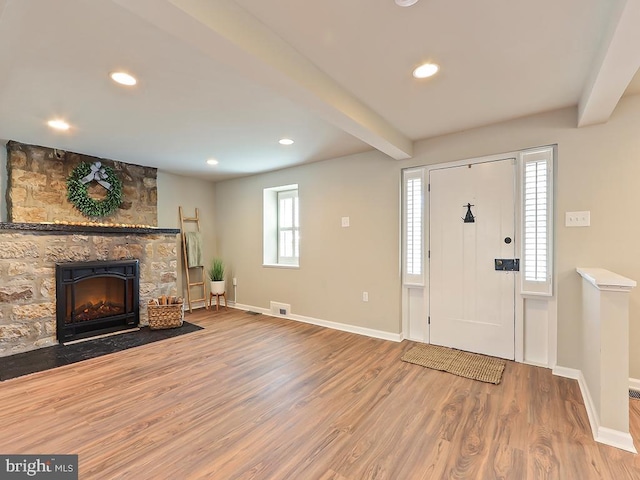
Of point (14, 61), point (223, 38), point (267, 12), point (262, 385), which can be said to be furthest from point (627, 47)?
point (14, 61)

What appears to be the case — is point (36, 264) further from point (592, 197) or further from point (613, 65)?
point (592, 197)

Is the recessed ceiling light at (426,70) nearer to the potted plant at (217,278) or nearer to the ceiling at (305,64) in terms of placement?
the ceiling at (305,64)

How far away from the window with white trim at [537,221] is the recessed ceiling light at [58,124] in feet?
14.1

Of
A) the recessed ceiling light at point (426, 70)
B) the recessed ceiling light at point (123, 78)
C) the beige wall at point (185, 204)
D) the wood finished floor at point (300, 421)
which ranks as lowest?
the wood finished floor at point (300, 421)

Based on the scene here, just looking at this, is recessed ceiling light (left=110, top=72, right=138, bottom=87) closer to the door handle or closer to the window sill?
the window sill

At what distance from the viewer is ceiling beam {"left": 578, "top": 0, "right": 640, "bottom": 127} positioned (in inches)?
54.1

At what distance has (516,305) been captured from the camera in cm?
291

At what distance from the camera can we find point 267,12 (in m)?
1.50

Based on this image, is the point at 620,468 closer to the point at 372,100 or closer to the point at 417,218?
the point at 417,218

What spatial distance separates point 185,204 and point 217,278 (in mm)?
1367

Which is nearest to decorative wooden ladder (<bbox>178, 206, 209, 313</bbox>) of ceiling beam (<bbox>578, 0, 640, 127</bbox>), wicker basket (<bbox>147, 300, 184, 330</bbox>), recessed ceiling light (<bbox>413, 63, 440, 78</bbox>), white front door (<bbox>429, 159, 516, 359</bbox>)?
wicker basket (<bbox>147, 300, 184, 330</bbox>)

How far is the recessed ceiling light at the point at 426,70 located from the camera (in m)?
1.97

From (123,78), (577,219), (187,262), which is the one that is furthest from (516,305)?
(187,262)

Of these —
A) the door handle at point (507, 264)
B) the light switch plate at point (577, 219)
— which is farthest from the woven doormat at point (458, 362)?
the light switch plate at point (577, 219)
